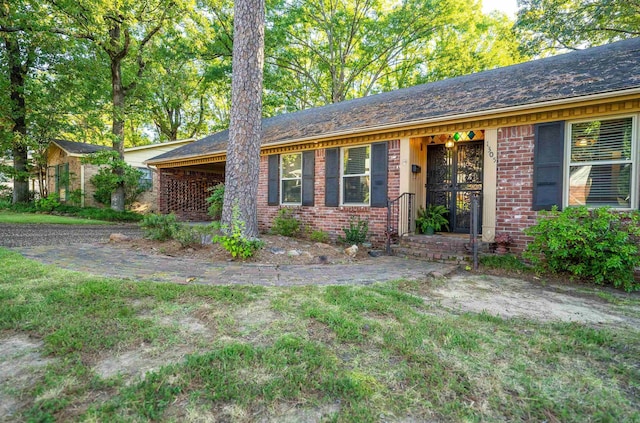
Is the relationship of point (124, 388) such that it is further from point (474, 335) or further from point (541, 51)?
point (541, 51)

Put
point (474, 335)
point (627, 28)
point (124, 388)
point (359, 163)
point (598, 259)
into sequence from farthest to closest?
point (627, 28) → point (359, 163) → point (598, 259) → point (474, 335) → point (124, 388)

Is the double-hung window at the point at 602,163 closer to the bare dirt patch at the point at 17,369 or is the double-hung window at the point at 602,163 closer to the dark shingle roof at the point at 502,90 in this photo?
the dark shingle roof at the point at 502,90

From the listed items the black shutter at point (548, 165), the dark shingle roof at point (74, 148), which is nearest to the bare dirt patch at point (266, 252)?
the black shutter at point (548, 165)

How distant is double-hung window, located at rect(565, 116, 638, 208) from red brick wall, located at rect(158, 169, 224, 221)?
12.8 meters

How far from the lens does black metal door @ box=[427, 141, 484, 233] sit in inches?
252

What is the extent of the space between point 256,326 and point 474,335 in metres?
1.63

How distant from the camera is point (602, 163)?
4.54 m

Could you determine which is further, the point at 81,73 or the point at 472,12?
the point at 472,12

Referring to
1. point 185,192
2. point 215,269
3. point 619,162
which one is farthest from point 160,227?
point 185,192

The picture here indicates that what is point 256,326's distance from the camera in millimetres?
2299

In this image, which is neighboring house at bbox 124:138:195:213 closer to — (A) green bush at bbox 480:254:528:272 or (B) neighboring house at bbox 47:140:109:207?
(B) neighboring house at bbox 47:140:109:207

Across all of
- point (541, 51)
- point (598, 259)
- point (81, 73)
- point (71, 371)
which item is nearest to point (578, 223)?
point (598, 259)

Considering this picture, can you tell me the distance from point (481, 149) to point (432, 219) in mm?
1758

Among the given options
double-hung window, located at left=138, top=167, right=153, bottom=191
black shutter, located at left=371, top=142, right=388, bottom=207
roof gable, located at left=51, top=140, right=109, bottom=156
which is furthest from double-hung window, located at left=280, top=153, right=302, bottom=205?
roof gable, located at left=51, top=140, right=109, bottom=156
